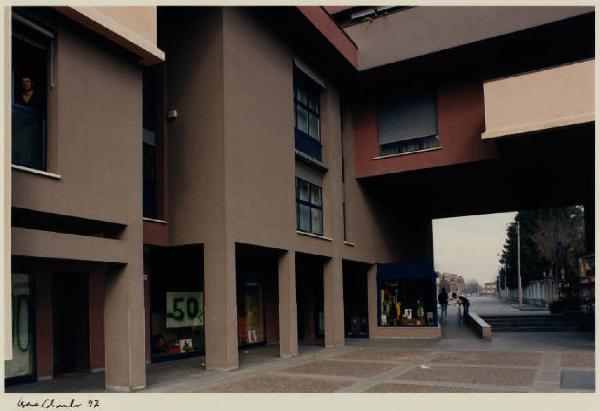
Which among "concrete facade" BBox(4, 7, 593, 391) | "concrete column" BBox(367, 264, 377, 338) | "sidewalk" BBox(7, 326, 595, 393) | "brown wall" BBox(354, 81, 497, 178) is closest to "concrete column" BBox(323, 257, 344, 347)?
"concrete facade" BBox(4, 7, 593, 391)

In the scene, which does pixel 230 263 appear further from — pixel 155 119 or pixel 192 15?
pixel 192 15

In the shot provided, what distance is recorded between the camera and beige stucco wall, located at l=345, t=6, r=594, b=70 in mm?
19594

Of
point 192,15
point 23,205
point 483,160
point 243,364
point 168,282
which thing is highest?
point 192,15

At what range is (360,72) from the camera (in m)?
22.5

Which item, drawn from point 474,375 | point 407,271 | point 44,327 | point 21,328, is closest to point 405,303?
point 407,271

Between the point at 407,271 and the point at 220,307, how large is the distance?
10.9 meters

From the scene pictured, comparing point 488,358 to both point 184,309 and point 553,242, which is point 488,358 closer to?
point 184,309

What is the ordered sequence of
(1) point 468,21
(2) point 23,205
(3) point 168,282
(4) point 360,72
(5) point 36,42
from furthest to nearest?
1. (4) point 360,72
2. (1) point 468,21
3. (3) point 168,282
4. (5) point 36,42
5. (2) point 23,205

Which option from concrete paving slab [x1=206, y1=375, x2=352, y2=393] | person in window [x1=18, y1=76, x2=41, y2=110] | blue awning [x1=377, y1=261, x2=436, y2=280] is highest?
person in window [x1=18, y1=76, x2=41, y2=110]

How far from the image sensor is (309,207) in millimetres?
20531

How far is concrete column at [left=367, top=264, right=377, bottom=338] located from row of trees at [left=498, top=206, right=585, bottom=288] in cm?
1760

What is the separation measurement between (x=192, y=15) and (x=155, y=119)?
9.66 ft
